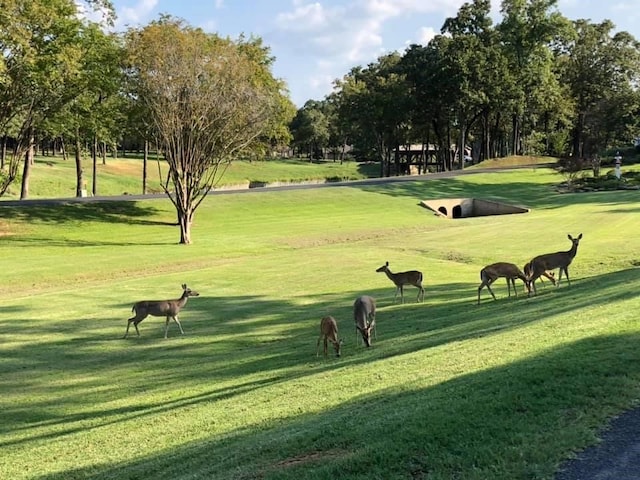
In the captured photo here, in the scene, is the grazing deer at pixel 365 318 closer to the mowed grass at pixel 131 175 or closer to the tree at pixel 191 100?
the tree at pixel 191 100

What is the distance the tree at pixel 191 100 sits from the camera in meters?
37.4

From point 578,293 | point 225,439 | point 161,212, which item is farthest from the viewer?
point 161,212

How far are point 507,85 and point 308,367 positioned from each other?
265 ft

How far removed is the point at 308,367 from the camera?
12.2 m

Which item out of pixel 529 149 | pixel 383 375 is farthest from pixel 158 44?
pixel 529 149

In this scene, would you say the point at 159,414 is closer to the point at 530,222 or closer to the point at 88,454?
the point at 88,454

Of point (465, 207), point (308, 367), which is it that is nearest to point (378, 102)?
point (465, 207)

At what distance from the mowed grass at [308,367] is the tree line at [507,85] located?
57093 mm

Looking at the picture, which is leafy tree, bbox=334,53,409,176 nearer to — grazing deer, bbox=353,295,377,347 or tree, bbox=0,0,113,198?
tree, bbox=0,0,113,198

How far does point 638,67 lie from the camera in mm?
99312

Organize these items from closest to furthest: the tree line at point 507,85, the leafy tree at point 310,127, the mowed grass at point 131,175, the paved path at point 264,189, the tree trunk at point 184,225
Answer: the tree trunk at point 184,225 → the paved path at point 264,189 → the mowed grass at point 131,175 → the tree line at point 507,85 → the leafy tree at point 310,127

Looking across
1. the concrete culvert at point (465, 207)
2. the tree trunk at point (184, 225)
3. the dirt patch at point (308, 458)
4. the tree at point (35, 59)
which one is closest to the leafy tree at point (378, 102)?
the concrete culvert at point (465, 207)

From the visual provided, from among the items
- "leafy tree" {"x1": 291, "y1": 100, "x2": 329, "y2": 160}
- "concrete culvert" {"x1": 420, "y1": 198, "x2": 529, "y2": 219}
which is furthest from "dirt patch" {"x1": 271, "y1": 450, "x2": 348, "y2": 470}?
"leafy tree" {"x1": 291, "y1": 100, "x2": 329, "y2": 160}

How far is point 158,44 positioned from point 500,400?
1440 inches
